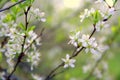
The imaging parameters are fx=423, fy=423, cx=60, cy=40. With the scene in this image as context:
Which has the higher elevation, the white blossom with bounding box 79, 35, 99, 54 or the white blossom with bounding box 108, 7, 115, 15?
the white blossom with bounding box 108, 7, 115, 15

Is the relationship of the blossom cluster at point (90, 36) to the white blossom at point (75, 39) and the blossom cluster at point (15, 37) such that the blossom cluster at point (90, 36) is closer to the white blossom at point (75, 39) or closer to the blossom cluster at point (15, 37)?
the white blossom at point (75, 39)

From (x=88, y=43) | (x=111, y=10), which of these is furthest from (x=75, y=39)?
(x=111, y=10)

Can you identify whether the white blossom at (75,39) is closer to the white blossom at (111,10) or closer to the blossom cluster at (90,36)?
the blossom cluster at (90,36)

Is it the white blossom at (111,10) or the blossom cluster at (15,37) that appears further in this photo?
the blossom cluster at (15,37)

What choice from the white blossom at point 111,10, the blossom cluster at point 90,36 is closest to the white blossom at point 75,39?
the blossom cluster at point 90,36

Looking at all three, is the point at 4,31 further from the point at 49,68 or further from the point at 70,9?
the point at 70,9

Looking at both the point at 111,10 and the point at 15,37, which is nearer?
the point at 111,10

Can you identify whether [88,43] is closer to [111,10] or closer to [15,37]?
[111,10]

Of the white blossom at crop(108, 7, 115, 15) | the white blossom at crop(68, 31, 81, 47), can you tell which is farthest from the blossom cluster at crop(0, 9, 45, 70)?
the white blossom at crop(108, 7, 115, 15)

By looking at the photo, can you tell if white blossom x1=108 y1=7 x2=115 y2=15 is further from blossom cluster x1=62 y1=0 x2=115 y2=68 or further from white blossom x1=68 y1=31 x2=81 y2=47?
white blossom x1=68 y1=31 x2=81 y2=47

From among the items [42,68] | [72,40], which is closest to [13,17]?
[72,40]

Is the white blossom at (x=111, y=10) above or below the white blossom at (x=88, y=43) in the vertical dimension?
above
